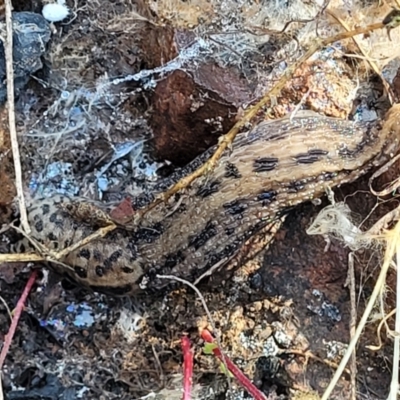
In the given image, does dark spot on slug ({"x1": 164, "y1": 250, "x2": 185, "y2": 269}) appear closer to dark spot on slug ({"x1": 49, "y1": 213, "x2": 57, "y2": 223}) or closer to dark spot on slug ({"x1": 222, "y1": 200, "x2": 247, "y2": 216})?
dark spot on slug ({"x1": 222, "y1": 200, "x2": 247, "y2": 216})

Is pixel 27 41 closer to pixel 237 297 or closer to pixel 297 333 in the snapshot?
pixel 237 297

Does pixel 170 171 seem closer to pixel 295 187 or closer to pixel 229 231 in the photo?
pixel 229 231

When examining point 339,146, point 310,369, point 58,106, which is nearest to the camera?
point 339,146

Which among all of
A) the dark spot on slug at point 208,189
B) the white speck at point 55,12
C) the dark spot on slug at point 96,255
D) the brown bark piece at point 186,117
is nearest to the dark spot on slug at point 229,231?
the dark spot on slug at point 208,189

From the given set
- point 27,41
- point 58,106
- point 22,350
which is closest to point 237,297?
point 22,350

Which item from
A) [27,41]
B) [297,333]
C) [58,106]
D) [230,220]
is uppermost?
[27,41]

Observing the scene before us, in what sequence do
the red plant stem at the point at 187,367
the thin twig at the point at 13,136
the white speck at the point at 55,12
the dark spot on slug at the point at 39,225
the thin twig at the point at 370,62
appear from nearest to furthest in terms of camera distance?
1. the thin twig at the point at 13,136
2. the red plant stem at the point at 187,367
3. the thin twig at the point at 370,62
4. the dark spot on slug at the point at 39,225
5. the white speck at the point at 55,12

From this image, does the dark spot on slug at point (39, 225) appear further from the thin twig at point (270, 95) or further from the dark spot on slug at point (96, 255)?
the thin twig at point (270, 95)
